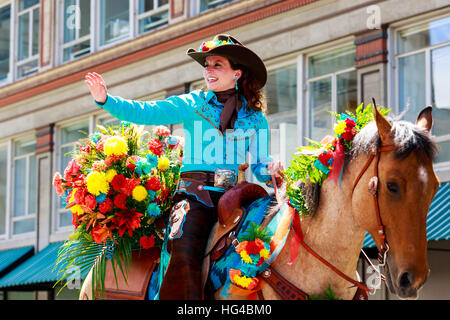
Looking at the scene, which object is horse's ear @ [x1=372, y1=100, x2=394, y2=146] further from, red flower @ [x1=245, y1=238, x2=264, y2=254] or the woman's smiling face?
the woman's smiling face

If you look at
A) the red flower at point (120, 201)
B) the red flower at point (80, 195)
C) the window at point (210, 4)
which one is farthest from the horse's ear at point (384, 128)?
the window at point (210, 4)

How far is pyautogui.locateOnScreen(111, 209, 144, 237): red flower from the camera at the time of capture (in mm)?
5766

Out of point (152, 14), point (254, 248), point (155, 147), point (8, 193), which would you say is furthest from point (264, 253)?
point (8, 193)

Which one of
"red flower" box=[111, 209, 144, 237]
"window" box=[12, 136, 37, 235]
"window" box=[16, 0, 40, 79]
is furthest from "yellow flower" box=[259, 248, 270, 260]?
"window" box=[16, 0, 40, 79]

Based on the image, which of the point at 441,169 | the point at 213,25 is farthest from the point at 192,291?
the point at 213,25

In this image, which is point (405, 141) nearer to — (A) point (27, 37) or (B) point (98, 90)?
(B) point (98, 90)

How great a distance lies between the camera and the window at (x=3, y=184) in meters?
22.4

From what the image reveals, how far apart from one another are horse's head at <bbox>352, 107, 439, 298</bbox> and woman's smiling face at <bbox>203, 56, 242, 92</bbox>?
1506mm

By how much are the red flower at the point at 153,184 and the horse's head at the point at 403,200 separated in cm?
187

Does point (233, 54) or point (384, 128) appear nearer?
point (384, 128)

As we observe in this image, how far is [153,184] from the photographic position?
5.91 metres

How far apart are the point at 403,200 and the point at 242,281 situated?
1.12m

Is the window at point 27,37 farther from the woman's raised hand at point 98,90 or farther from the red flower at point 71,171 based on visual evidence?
the woman's raised hand at point 98,90
